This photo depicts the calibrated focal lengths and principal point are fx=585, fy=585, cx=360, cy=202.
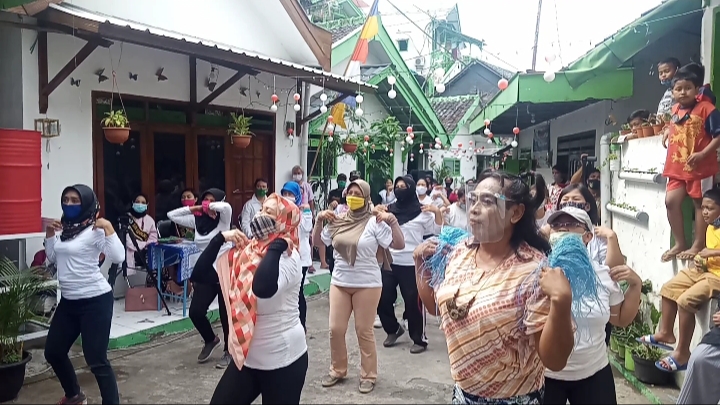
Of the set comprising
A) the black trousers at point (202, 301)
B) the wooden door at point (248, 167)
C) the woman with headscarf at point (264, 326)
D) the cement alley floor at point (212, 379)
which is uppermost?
the wooden door at point (248, 167)

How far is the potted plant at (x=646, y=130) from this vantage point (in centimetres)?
575

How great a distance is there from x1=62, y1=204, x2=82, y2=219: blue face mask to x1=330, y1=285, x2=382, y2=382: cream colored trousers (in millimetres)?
2100

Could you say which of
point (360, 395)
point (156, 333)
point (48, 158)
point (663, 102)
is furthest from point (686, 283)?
point (48, 158)

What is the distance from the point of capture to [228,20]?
9.12m

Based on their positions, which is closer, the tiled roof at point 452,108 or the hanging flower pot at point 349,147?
the hanging flower pot at point 349,147

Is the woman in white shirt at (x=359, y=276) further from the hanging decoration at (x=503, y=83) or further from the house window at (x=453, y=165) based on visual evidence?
the house window at (x=453, y=165)

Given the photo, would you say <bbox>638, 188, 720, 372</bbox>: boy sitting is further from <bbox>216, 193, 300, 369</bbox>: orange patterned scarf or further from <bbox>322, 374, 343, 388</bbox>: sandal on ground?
<bbox>216, 193, 300, 369</bbox>: orange patterned scarf

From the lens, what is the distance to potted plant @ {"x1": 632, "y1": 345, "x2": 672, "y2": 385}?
16.3 feet

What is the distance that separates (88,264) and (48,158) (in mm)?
2709

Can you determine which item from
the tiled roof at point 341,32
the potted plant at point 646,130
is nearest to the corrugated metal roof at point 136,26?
the tiled roof at point 341,32

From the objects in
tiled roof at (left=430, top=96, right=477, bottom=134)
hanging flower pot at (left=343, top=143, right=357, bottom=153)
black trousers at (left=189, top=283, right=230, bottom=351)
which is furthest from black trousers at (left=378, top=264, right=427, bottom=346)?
tiled roof at (left=430, top=96, right=477, bottom=134)

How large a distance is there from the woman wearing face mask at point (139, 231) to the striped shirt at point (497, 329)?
5312 millimetres

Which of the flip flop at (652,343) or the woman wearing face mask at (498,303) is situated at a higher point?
the woman wearing face mask at (498,303)

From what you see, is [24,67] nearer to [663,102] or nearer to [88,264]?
[88,264]
